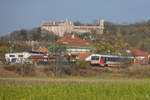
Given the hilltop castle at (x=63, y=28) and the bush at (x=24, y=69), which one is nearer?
the bush at (x=24, y=69)

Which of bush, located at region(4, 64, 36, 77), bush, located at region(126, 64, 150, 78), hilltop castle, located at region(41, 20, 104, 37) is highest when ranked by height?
hilltop castle, located at region(41, 20, 104, 37)

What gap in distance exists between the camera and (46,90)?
882 inches

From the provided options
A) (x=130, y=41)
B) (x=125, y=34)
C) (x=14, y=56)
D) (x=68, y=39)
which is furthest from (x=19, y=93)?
(x=125, y=34)

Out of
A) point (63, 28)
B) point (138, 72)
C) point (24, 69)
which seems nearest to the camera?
point (24, 69)

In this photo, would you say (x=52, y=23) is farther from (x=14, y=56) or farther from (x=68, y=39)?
(x=14, y=56)

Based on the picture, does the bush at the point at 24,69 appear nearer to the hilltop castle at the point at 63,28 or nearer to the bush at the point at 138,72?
the bush at the point at 138,72

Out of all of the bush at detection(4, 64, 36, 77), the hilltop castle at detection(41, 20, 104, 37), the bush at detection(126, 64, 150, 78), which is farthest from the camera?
the hilltop castle at detection(41, 20, 104, 37)

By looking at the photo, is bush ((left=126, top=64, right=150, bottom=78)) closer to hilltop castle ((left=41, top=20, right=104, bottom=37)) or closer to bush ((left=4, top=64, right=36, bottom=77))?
bush ((left=4, top=64, right=36, bottom=77))

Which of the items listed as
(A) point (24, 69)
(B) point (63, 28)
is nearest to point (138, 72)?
(A) point (24, 69)

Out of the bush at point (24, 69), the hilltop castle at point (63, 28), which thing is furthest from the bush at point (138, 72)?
the hilltop castle at point (63, 28)

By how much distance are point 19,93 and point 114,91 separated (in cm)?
644

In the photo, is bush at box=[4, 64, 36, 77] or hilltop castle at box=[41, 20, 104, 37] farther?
hilltop castle at box=[41, 20, 104, 37]

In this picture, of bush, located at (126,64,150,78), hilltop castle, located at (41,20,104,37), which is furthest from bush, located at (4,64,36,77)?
hilltop castle, located at (41,20,104,37)

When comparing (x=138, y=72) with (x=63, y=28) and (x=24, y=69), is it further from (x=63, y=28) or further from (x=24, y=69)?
(x=63, y=28)
